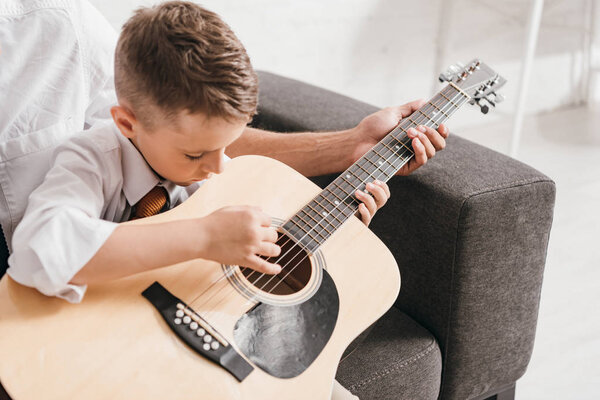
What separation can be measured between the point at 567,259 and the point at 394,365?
4.14 ft

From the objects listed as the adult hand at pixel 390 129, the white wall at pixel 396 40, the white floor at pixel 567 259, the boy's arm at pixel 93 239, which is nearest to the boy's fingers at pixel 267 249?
the boy's arm at pixel 93 239

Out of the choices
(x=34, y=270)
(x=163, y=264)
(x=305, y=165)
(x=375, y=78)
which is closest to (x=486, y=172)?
(x=305, y=165)

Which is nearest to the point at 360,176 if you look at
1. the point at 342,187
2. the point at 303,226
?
the point at 342,187

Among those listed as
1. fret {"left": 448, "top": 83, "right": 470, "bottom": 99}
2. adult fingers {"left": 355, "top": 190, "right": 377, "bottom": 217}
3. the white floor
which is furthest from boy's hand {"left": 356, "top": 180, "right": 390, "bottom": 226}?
the white floor

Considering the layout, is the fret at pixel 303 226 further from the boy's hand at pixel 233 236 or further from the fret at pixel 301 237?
the boy's hand at pixel 233 236

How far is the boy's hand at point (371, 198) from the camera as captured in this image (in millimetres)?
1000

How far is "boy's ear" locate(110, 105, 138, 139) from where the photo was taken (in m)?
0.85

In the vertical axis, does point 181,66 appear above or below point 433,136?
above

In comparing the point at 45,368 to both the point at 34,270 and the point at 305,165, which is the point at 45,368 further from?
the point at 305,165

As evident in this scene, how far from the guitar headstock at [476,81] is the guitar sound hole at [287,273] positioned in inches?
19.6

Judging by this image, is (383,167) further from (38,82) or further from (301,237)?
(38,82)

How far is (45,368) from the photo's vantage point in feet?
2.32

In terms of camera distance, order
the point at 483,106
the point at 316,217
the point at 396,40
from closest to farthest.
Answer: the point at 316,217
the point at 483,106
the point at 396,40

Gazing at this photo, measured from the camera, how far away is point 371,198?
39.4 inches
